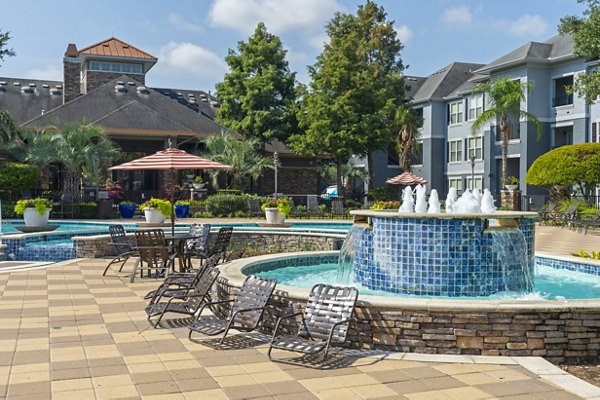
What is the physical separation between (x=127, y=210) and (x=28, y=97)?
57.9 feet

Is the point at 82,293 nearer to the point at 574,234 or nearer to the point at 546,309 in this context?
the point at 546,309

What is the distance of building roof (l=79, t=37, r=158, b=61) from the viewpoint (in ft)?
142

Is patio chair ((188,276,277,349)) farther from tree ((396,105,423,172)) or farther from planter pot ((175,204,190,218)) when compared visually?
tree ((396,105,423,172))

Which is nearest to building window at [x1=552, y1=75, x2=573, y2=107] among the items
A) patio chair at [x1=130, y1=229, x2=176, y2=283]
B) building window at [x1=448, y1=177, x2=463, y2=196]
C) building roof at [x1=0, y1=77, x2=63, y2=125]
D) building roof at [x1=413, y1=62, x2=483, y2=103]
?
building roof at [x1=413, y1=62, x2=483, y2=103]

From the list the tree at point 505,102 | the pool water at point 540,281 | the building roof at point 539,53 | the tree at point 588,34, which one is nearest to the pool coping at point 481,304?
the pool water at point 540,281

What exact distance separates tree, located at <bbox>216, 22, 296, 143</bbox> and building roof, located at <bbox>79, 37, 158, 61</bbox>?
7526 millimetres

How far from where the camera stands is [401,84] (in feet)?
131

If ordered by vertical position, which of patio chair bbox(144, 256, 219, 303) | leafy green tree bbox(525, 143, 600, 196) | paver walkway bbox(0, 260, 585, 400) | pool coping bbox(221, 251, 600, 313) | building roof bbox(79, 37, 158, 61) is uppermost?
building roof bbox(79, 37, 158, 61)

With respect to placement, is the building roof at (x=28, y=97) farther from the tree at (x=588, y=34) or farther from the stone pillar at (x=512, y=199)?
the tree at (x=588, y=34)

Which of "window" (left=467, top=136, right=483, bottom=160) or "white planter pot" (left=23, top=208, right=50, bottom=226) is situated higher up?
"window" (left=467, top=136, right=483, bottom=160)

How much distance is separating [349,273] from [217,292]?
9.74 ft

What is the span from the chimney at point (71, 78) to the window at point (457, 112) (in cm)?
2610

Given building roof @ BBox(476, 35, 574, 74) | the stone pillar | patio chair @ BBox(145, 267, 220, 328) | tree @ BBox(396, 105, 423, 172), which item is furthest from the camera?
tree @ BBox(396, 105, 423, 172)

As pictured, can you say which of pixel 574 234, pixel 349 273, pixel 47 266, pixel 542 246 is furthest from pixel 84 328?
pixel 574 234
